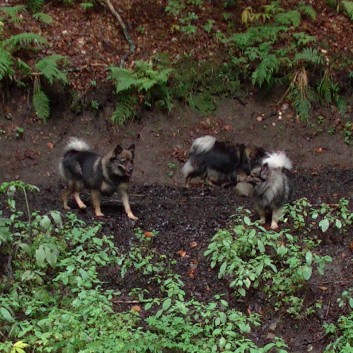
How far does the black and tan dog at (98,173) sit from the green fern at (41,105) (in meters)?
2.21

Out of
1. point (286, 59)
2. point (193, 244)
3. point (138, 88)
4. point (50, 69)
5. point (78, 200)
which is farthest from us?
point (286, 59)

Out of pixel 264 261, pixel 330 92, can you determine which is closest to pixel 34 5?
pixel 330 92

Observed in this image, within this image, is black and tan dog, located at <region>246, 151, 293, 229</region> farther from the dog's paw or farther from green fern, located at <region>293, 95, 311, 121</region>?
green fern, located at <region>293, 95, 311, 121</region>

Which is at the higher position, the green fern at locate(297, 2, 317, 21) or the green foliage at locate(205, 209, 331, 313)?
the green fern at locate(297, 2, 317, 21)

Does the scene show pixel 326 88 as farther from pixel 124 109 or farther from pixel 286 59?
pixel 124 109

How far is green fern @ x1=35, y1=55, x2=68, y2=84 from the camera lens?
11.0 metres

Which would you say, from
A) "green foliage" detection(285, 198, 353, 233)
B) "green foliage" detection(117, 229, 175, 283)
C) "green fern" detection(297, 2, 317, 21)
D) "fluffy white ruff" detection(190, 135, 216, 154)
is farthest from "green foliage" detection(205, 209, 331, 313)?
"green fern" detection(297, 2, 317, 21)

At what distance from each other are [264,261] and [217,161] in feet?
13.8

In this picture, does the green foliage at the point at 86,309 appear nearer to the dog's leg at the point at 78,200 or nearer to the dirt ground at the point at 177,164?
the dirt ground at the point at 177,164

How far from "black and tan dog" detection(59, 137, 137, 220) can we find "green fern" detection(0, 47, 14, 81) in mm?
2622

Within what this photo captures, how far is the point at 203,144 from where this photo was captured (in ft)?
35.2

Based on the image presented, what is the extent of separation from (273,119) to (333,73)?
1703 millimetres

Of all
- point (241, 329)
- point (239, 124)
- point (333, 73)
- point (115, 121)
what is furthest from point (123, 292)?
point (333, 73)

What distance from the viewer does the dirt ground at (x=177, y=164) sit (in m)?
7.89
